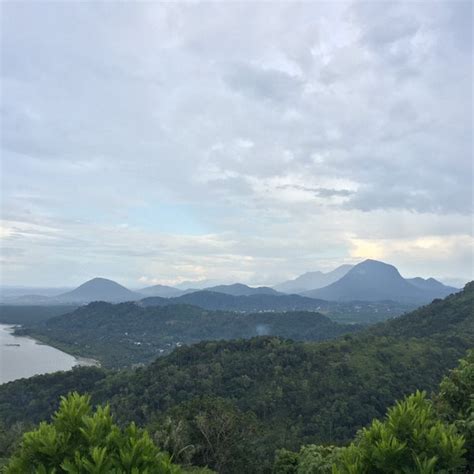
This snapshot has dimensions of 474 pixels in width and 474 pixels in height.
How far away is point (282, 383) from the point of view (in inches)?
2980

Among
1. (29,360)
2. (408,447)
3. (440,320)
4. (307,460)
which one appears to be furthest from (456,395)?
(29,360)

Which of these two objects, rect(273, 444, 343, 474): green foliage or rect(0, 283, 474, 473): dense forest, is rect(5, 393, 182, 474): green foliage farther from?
rect(0, 283, 474, 473): dense forest

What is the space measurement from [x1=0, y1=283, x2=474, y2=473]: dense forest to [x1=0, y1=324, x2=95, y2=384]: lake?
35.6m

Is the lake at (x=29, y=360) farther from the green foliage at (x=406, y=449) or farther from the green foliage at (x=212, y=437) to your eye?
the green foliage at (x=406, y=449)

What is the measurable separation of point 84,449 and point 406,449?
6.05 meters

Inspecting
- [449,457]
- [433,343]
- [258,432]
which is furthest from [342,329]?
[449,457]

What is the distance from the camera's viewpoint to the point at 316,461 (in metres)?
20.5

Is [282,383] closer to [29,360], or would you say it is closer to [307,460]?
[307,460]

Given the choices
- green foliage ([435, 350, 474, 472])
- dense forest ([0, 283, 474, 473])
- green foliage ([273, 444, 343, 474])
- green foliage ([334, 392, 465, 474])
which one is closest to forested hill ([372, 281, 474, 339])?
dense forest ([0, 283, 474, 473])

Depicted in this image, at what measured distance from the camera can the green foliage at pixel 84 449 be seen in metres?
→ 7.15

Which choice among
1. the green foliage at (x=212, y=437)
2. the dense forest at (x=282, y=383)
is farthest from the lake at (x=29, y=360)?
the green foliage at (x=212, y=437)

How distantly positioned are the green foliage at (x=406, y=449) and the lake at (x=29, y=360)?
415 ft

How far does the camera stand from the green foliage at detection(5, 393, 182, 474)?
23.5 feet

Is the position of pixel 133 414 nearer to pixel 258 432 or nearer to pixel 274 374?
pixel 274 374
